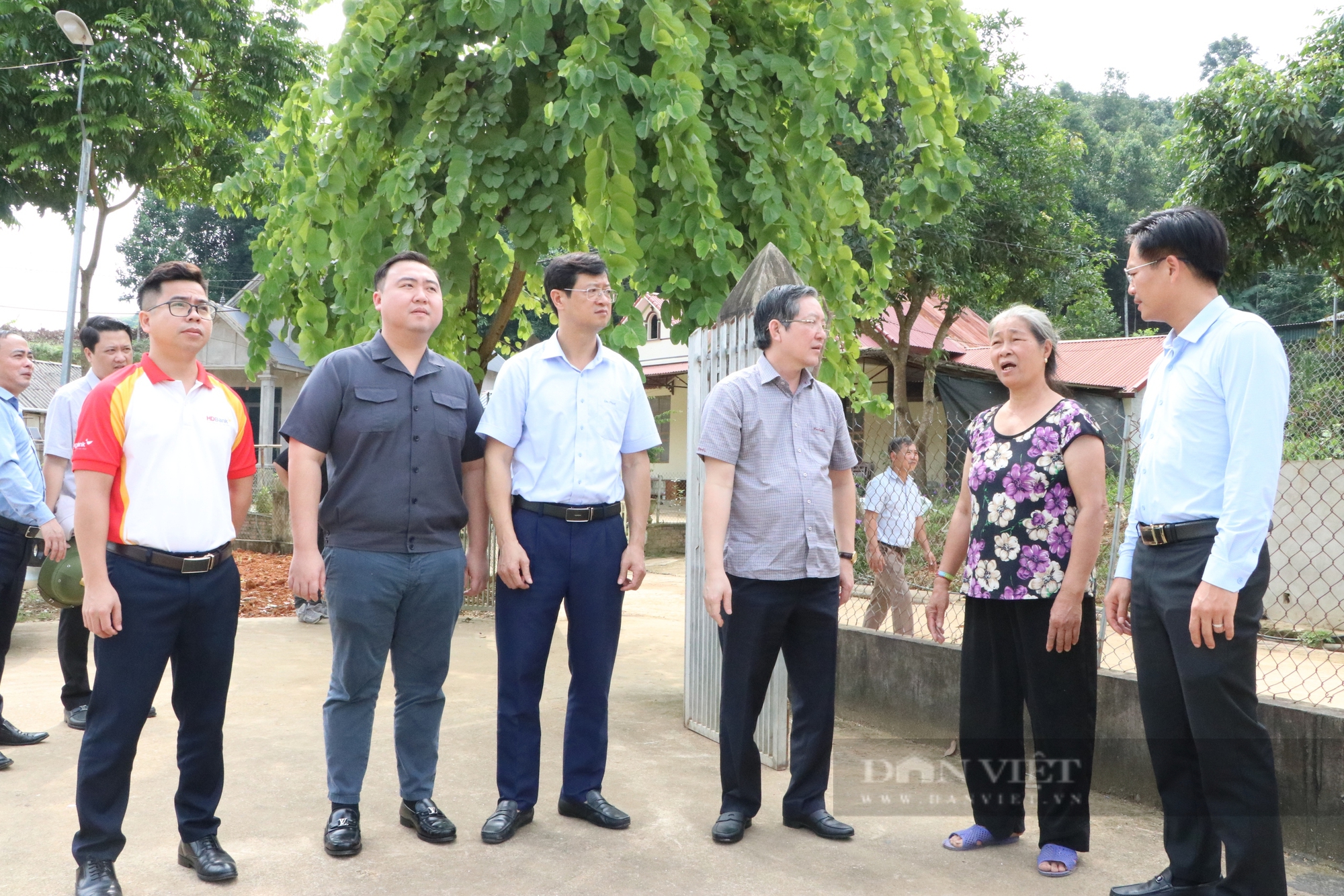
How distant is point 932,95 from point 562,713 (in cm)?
358

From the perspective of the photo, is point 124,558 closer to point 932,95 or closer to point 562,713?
point 562,713

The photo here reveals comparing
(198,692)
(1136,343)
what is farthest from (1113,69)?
(198,692)

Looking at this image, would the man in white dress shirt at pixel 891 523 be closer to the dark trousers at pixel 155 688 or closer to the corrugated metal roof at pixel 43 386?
the dark trousers at pixel 155 688

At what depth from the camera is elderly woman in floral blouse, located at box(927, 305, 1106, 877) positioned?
3.27m

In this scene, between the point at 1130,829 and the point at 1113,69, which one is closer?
the point at 1130,829

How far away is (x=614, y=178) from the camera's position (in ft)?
14.7

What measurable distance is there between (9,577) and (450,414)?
93.8 inches

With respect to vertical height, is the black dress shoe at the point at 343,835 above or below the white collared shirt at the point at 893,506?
below

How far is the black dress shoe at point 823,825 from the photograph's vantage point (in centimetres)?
347

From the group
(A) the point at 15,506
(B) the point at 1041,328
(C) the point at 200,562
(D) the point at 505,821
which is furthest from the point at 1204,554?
(A) the point at 15,506

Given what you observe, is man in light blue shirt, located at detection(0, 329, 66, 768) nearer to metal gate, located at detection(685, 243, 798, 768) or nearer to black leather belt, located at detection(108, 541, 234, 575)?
black leather belt, located at detection(108, 541, 234, 575)

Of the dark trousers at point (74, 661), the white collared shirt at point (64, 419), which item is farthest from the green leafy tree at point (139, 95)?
the dark trousers at point (74, 661)

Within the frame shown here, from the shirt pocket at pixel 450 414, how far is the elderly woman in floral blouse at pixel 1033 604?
179 cm

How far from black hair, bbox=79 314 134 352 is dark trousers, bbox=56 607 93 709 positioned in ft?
4.18
